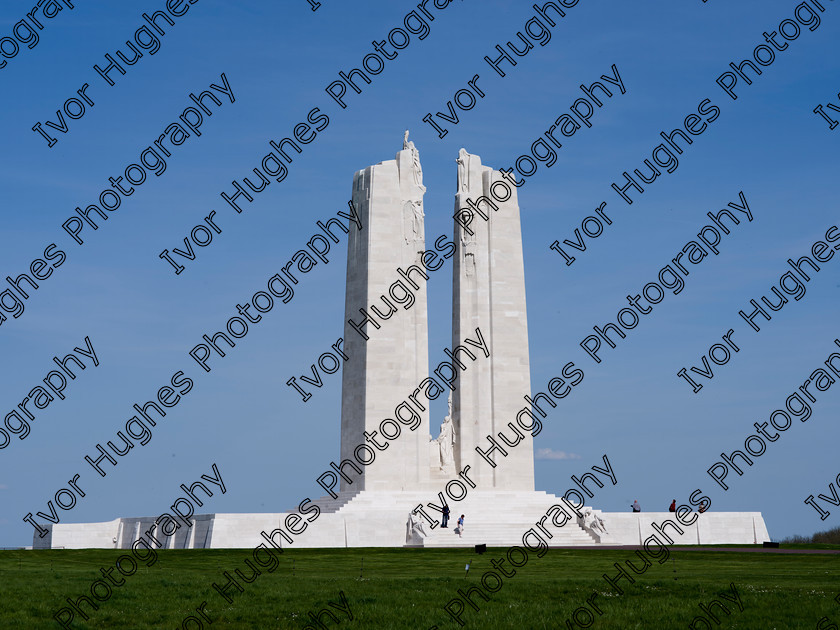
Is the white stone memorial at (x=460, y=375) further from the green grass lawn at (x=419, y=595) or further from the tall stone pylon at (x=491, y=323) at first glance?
the green grass lawn at (x=419, y=595)

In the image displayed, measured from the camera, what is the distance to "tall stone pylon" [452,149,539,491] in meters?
50.9

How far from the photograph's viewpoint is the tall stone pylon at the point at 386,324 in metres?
48.7

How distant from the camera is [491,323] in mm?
51281

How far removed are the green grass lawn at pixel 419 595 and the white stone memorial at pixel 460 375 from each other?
15924 millimetres

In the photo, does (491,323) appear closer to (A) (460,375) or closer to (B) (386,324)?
(A) (460,375)

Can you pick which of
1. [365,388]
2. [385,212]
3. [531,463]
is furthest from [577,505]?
[385,212]

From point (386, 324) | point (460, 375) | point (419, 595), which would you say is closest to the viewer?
point (419, 595)

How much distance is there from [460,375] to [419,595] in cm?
2875

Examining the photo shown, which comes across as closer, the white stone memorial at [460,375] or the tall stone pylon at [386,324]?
the white stone memorial at [460,375]

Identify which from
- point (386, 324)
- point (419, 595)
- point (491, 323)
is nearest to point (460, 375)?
point (491, 323)

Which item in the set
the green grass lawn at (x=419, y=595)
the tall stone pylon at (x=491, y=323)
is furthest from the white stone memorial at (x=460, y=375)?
the green grass lawn at (x=419, y=595)

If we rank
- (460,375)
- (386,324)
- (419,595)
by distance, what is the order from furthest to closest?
1. (460,375)
2. (386,324)
3. (419,595)

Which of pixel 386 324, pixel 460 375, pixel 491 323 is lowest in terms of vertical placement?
pixel 460 375

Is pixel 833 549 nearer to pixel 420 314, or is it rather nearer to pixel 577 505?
pixel 577 505
